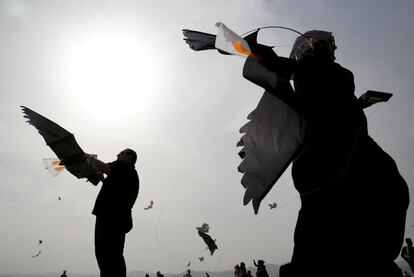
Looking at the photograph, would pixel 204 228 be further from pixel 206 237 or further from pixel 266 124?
pixel 266 124

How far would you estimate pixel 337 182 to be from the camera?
71.1 inches

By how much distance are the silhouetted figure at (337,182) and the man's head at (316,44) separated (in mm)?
194

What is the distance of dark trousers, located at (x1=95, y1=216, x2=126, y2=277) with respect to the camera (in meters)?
3.56

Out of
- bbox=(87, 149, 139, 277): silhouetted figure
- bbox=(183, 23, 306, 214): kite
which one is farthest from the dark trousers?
bbox=(183, 23, 306, 214): kite

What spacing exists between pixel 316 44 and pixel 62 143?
4.08 meters

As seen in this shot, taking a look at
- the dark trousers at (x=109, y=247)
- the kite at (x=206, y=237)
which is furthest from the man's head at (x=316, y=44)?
the kite at (x=206, y=237)

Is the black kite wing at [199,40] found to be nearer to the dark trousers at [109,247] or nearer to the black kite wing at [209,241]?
the dark trousers at [109,247]

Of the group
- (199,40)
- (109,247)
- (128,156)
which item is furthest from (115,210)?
(199,40)

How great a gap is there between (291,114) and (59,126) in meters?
4.06

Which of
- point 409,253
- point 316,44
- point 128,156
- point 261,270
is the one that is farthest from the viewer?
point 261,270

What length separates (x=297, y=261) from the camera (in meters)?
1.77

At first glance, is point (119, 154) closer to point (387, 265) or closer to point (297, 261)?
point (297, 261)

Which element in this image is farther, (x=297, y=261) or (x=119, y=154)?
(x=119, y=154)

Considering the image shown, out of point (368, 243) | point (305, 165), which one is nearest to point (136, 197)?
point (305, 165)
